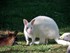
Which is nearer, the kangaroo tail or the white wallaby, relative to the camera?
the kangaroo tail

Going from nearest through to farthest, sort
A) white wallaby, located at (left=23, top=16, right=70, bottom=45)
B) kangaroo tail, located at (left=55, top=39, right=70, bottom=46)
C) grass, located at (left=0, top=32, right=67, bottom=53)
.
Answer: grass, located at (left=0, top=32, right=67, bottom=53) → kangaroo tail, located at (left=55, top=39, right=70, bottom=46) → white wallaby, located at (left=23, top=16, right=70, bottom=45)

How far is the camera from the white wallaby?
31.7 ft

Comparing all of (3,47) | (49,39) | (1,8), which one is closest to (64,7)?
(1,8)

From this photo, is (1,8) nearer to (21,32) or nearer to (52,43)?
(21,32)

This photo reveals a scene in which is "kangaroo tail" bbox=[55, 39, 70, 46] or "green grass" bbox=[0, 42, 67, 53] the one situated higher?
"kangaroo tail" bbox=[55, 39, 70, 46]

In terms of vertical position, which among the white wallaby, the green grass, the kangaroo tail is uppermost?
the white wallaby

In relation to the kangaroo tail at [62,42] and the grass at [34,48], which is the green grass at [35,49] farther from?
the kangaroo tail at [62,42]

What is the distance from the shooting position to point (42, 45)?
31.4 feet

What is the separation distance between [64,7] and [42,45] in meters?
8.36

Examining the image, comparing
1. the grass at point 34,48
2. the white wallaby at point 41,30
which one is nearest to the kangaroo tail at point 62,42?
the white wallaby at point 41,30

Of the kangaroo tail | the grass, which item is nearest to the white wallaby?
the kangaroo tail

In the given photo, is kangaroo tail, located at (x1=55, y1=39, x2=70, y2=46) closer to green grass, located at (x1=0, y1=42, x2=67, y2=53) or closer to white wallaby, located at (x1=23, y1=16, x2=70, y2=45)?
white wallaby, located at (x1=23, y1=16, x2=70, y2=45)

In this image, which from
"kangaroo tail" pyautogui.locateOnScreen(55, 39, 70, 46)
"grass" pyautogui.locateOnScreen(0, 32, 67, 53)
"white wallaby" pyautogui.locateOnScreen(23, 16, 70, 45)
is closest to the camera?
"grass" pyautogui.locateOnScreen(0, 32, 67, 53)

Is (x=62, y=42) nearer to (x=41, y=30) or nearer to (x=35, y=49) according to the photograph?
(x=41, y=30)
